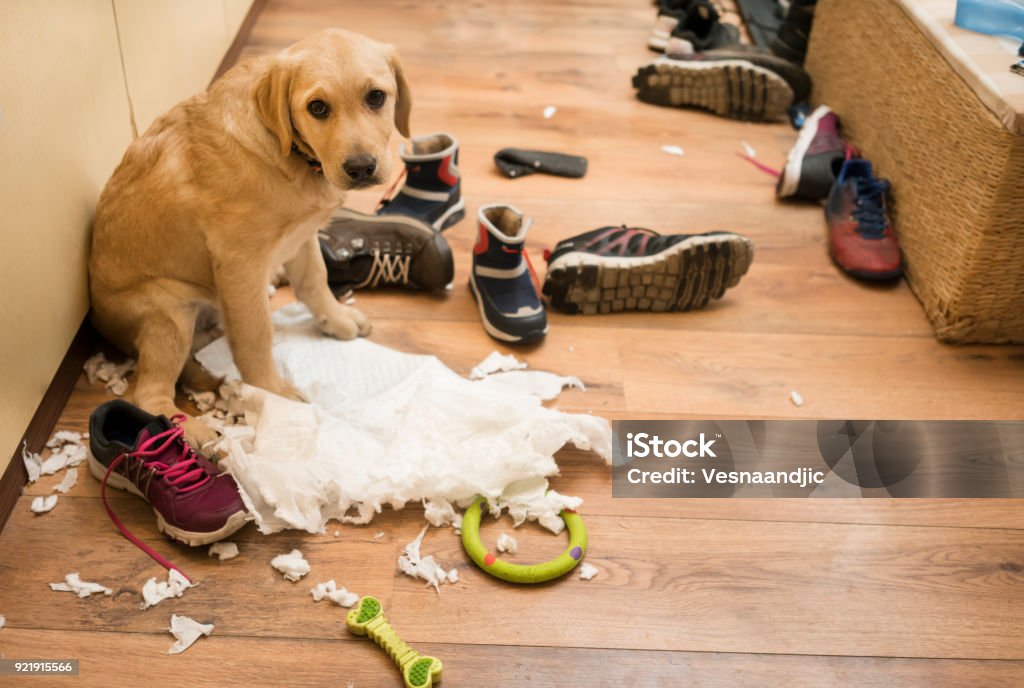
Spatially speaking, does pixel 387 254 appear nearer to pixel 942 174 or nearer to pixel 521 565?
pixel 521 565

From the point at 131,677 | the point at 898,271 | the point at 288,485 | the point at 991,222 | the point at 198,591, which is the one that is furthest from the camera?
the point at 898,271

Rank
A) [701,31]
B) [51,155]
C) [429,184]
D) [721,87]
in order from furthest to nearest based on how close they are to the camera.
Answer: [701,31], [721,87], [429,184], [51,155]

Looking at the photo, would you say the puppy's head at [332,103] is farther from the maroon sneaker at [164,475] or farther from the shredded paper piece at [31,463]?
the shredded paper piece at [31,463]

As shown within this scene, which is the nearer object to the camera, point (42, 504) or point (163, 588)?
point (163, 588)

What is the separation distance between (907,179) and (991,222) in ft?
1.54

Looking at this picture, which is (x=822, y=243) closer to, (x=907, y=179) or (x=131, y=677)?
(x=907, y=179)

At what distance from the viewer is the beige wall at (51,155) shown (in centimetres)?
166

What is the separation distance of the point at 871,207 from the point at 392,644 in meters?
1.86

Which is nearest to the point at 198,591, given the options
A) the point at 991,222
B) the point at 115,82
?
the point at 115,82

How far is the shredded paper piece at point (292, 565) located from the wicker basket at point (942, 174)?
1659 millimetres

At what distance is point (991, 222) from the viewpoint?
2.07 metres

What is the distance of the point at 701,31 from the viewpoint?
3.65 meters

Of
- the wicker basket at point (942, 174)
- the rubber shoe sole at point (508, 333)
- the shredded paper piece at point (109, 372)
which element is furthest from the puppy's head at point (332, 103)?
the wicker basket at point (942, 174)

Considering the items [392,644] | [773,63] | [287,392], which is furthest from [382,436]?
[773,63]
